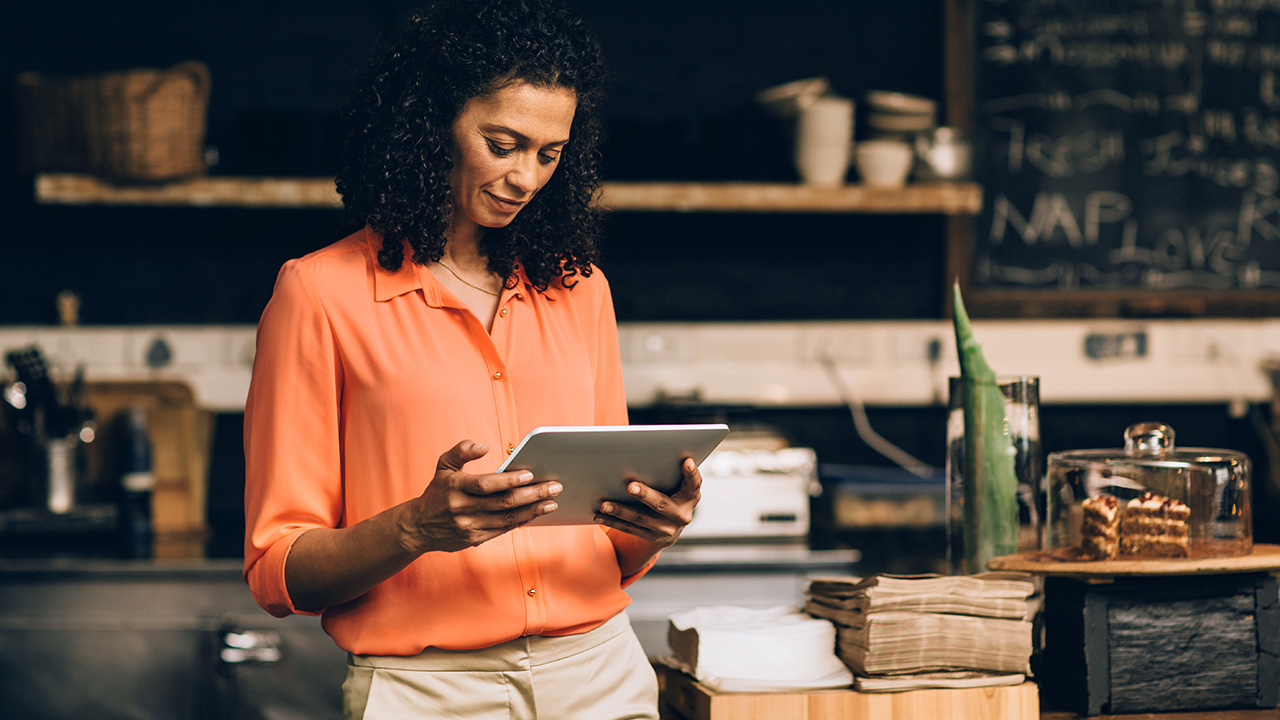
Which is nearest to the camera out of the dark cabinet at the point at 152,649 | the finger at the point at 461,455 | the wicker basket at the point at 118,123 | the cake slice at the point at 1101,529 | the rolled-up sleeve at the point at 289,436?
the finger at the point at 461,455

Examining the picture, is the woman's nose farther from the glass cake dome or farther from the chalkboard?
the chalkboard

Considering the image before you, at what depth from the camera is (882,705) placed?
1229 millimetres

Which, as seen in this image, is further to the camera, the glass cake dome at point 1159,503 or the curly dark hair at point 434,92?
the glass cake dome at point 1159,503

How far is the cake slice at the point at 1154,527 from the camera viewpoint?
1.28m

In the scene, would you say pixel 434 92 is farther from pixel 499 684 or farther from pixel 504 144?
pixel 499 684

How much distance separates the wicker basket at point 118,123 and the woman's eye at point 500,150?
65.3 inches

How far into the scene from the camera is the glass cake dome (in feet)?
4.23

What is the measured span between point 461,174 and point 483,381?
0.75 feet

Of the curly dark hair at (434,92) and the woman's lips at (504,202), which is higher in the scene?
the curly dark hair at (434,92)

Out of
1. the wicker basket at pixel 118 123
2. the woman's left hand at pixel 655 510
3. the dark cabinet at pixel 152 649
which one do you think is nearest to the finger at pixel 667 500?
the woman's left hand at pixel 655 510

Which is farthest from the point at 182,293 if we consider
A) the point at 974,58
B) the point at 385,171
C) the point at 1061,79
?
the point at 1061,79

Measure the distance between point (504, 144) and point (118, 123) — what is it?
1721 millimetres

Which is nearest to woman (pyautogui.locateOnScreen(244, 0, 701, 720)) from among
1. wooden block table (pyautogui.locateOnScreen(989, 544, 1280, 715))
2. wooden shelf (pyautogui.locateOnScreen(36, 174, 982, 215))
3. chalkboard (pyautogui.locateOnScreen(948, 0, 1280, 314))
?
wooden block table (pyautogui.locateOnScreen(989, 544, 1280, 715))

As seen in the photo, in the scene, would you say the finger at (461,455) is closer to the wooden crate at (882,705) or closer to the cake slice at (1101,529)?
the wooden crate at (882,705)
